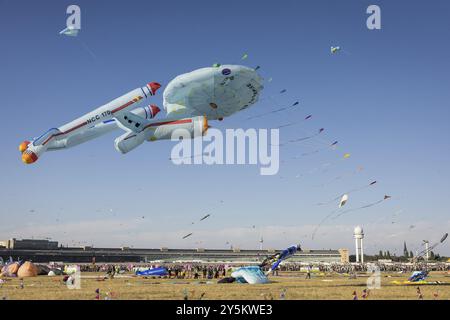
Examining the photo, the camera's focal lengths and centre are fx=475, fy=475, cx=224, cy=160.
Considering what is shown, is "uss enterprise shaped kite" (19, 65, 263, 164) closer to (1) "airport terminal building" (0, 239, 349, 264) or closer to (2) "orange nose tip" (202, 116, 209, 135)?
(2) "orange nose tip" (202, 116, 209, 135)

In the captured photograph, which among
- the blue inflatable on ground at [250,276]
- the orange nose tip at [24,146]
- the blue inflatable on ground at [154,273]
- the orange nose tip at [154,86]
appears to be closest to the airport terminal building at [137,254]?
the blue inflatable on ground at [154,273]

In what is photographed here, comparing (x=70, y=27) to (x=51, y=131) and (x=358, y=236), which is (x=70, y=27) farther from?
(x=358, y=236)

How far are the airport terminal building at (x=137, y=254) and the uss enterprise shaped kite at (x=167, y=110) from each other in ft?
408

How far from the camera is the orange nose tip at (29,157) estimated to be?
36750 millimetres

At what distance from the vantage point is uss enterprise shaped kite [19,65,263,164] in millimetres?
36375

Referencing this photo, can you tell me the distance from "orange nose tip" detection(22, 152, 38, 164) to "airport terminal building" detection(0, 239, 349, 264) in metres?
124

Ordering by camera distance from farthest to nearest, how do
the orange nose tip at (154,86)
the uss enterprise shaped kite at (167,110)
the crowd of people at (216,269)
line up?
the crowd of people at (216,269)
the orange nose tip at (154,86)
the uss enterprise shaped kite at (167,110)

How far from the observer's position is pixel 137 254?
561ft

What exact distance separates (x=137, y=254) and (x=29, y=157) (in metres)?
139

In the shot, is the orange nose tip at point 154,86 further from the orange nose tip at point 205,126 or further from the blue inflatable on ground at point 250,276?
the blue inflatable on ground at point 250,276

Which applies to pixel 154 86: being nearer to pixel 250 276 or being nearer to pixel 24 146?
pixel 24 146

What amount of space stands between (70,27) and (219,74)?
40.6 ft

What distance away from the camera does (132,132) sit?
37.1m
